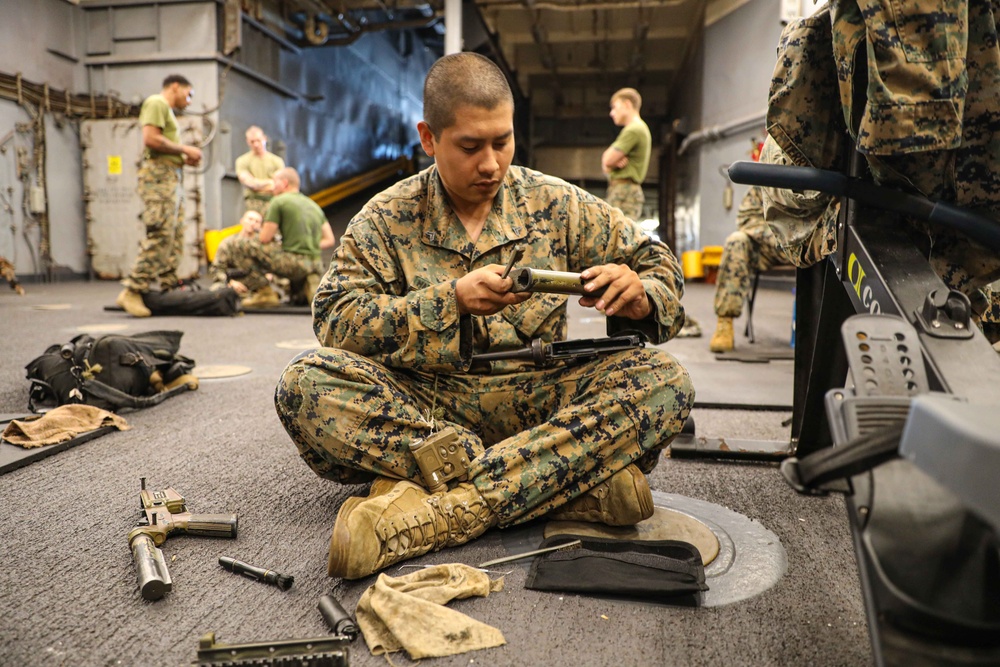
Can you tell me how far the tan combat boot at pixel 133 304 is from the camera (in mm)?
4922

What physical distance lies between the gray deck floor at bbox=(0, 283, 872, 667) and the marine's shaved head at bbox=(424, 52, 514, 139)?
2.82 feet

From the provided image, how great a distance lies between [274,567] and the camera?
1.23 metres

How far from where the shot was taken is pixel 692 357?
3537mm

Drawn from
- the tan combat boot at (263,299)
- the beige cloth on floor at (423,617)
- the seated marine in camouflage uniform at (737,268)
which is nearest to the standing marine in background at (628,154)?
the seated marine in camouflage uniform at (737,268)

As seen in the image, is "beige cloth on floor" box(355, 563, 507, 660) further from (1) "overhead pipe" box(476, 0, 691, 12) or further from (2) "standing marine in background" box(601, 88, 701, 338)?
(1) "overhead pipe" box(476, 0, 691, 12)

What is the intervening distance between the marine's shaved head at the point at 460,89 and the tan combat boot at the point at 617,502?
0.79 metres

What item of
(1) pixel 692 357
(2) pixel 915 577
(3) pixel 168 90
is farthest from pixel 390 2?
(2) pixel 915 577

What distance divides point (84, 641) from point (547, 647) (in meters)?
0.64

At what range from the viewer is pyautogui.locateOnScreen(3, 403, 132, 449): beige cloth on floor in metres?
1.89

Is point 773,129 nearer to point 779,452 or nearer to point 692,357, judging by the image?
point 779,452

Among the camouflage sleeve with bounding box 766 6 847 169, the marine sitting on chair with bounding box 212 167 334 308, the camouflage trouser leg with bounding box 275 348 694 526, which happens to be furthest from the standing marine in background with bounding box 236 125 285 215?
the camouflage sleeve with bounding box 766 6 847 169

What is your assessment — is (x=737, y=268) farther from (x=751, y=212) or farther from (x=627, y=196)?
(x=627, y=196)

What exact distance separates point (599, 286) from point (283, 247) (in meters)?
4.70

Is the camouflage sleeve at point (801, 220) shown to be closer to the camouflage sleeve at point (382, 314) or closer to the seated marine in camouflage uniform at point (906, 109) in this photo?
the seated marine in camouflage uniform at point (906, 109)
